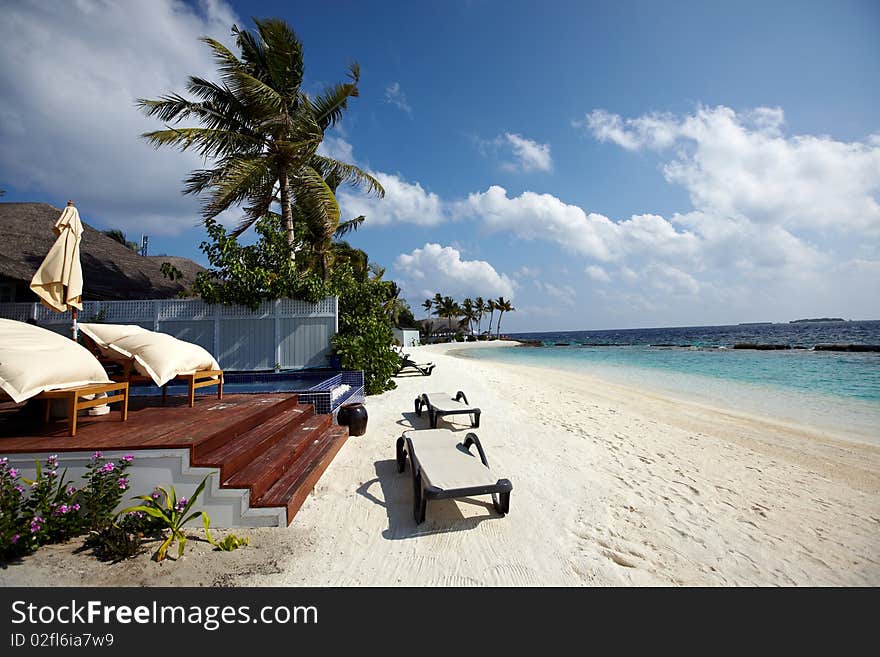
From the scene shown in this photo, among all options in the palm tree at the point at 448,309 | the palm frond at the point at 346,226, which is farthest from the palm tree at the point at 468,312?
the palm frond at the point at 346,226

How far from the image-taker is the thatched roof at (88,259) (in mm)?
10544

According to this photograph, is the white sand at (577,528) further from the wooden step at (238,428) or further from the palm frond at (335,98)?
the palm frond at (335,98)

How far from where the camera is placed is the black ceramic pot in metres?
5.82

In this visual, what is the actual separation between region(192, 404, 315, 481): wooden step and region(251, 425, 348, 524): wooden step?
36 cm

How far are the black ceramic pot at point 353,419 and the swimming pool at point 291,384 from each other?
52cm

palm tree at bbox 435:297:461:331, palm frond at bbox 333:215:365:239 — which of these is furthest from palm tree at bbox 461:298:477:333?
palm frond at bbox 333:215:365:239

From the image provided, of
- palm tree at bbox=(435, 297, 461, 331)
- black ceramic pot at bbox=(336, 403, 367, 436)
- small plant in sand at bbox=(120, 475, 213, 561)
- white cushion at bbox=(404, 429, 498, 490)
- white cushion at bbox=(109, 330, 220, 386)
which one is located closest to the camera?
small plant in sand at bbox=(120, 475, 213, 561)

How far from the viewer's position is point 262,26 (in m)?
9.75

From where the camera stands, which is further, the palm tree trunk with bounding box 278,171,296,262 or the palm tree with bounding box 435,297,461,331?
the palm tree with bounding box 435,297,461,331

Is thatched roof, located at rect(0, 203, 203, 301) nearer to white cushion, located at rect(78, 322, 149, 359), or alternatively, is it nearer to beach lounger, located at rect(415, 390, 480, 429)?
white cushion, located at rect(78, 322, 149, 359)
